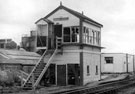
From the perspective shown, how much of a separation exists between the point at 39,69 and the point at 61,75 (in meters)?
2.79

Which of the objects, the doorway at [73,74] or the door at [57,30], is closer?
the doorway at [73,74]

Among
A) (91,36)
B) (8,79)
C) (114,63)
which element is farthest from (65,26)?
(114,63)

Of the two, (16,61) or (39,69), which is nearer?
(39,69)

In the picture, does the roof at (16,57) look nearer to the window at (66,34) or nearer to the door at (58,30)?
the door at (58,30)

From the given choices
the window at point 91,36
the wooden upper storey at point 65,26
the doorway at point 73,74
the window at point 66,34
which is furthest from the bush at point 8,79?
the window at point 91,36

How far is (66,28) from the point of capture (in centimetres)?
2970

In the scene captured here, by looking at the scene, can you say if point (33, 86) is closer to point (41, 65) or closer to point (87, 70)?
point (41, 65)

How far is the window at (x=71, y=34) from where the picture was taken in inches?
1155

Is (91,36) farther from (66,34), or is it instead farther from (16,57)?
(16,57)

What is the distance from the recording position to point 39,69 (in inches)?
1075

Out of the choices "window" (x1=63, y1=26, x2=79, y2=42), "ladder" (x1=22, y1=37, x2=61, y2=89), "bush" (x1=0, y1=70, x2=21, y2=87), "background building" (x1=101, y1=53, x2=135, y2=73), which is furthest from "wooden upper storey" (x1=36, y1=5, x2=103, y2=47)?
"background building" (x1=101, y1=53, x2=135, y2=73)

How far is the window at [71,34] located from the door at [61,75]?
286cm

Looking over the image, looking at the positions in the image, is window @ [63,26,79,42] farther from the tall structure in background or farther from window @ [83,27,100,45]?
the tall structure in background

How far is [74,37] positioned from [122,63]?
2705cm
